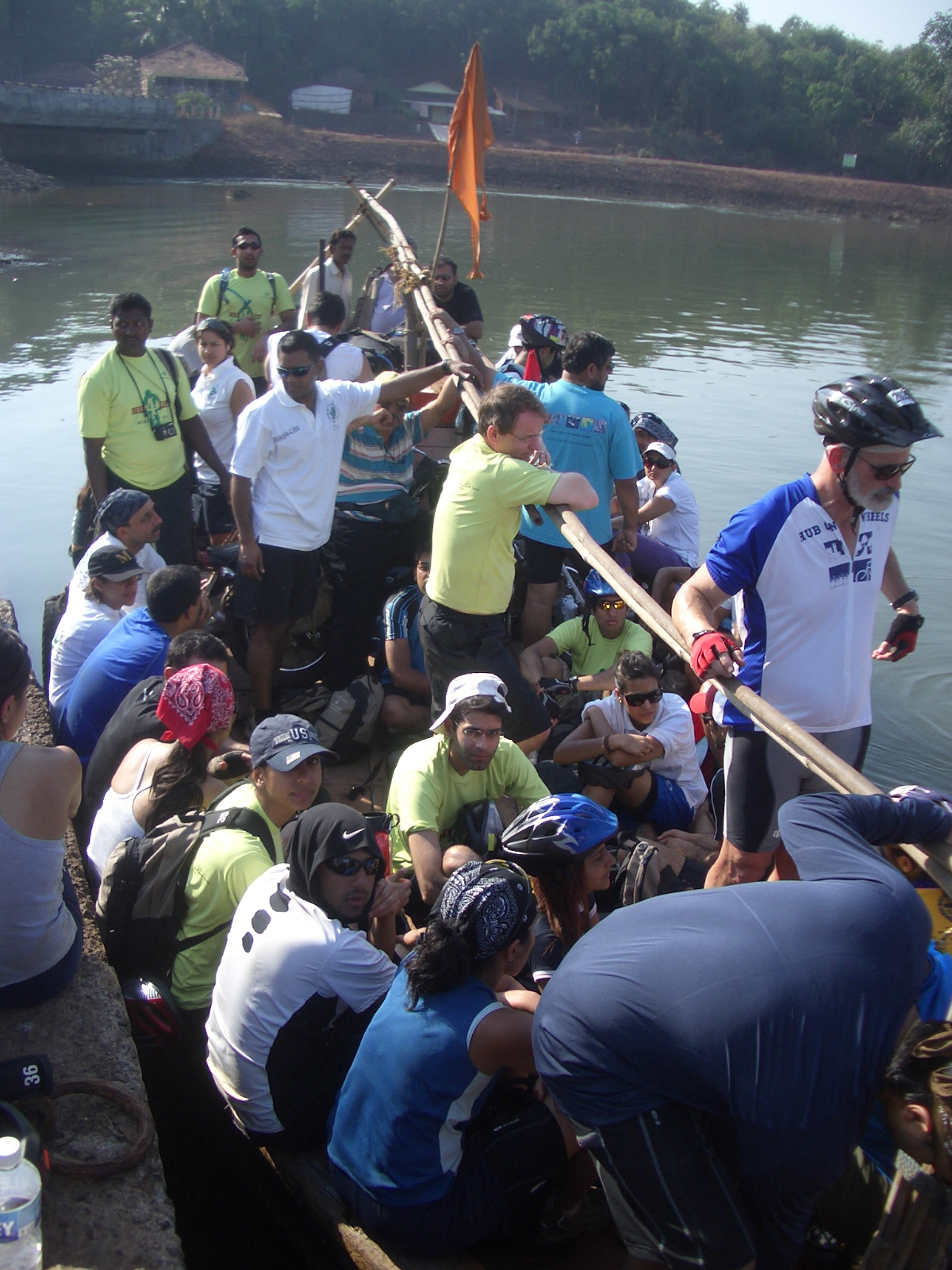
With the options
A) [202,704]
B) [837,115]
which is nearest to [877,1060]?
[202,704]

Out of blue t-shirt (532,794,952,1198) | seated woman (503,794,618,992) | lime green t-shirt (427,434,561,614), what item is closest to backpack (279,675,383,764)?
lime green t-shirt (427,434,561,614)

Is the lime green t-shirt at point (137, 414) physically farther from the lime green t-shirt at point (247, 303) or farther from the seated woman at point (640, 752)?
the seated woman at point (640, 752)

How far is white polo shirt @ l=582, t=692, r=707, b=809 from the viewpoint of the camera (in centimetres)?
482

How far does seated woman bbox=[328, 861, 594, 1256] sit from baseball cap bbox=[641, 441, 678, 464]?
4.96 metres

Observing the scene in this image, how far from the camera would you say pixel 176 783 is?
11.3 ft

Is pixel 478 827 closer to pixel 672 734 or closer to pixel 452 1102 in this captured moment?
pixel 672 734

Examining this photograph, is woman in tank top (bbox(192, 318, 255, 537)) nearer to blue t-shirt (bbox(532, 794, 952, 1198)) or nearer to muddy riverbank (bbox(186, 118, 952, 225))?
blue t-shirt (bbox(532, 794, 952, 1198))

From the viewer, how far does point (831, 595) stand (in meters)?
3.23

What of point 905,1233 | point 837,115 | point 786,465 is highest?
point 837,115

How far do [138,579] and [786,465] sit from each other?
31.9ft

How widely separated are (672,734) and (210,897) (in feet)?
7.75

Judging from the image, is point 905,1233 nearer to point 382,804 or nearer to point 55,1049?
point 55,1049

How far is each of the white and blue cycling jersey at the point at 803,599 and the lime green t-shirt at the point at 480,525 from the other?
46.7 inches

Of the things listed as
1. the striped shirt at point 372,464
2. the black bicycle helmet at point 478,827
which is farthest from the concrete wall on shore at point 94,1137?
the striped shirt at point 372,464
